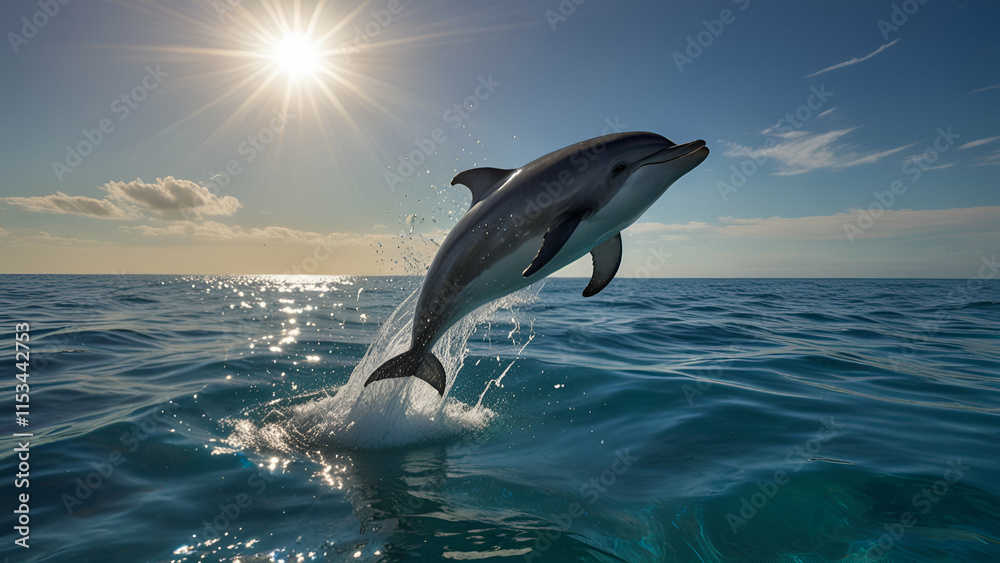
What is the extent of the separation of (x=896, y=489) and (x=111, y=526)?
20.7 feet

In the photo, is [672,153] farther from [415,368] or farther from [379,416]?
[379,416]

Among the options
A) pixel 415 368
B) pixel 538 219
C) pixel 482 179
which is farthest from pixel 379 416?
pixel 538 219

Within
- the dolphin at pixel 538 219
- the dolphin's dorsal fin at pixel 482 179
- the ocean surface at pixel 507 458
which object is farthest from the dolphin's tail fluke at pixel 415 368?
the dolphin's dorsal fin at pixel 482 179

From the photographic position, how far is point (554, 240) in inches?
144

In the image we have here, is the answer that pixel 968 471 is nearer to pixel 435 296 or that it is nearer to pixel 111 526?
pixel 435 296

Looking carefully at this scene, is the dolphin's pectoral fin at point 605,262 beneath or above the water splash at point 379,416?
above

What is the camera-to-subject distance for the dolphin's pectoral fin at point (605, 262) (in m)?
4.79

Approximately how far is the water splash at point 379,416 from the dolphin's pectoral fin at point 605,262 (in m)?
0.98

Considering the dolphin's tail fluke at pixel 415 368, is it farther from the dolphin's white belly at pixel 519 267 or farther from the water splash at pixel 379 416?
the water splash at pixel 379 416

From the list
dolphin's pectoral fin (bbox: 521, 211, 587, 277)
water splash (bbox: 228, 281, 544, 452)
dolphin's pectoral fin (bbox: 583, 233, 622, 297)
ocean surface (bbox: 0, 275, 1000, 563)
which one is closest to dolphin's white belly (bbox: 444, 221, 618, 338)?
dolphin's pectoral fin (bbox: 521, 211, 587, 277)

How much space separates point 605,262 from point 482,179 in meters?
1.61

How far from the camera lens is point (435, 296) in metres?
4.50

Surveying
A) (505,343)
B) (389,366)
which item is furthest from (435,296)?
(505,343)

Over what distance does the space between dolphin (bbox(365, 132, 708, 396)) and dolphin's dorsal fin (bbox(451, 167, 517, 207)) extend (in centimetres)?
1
